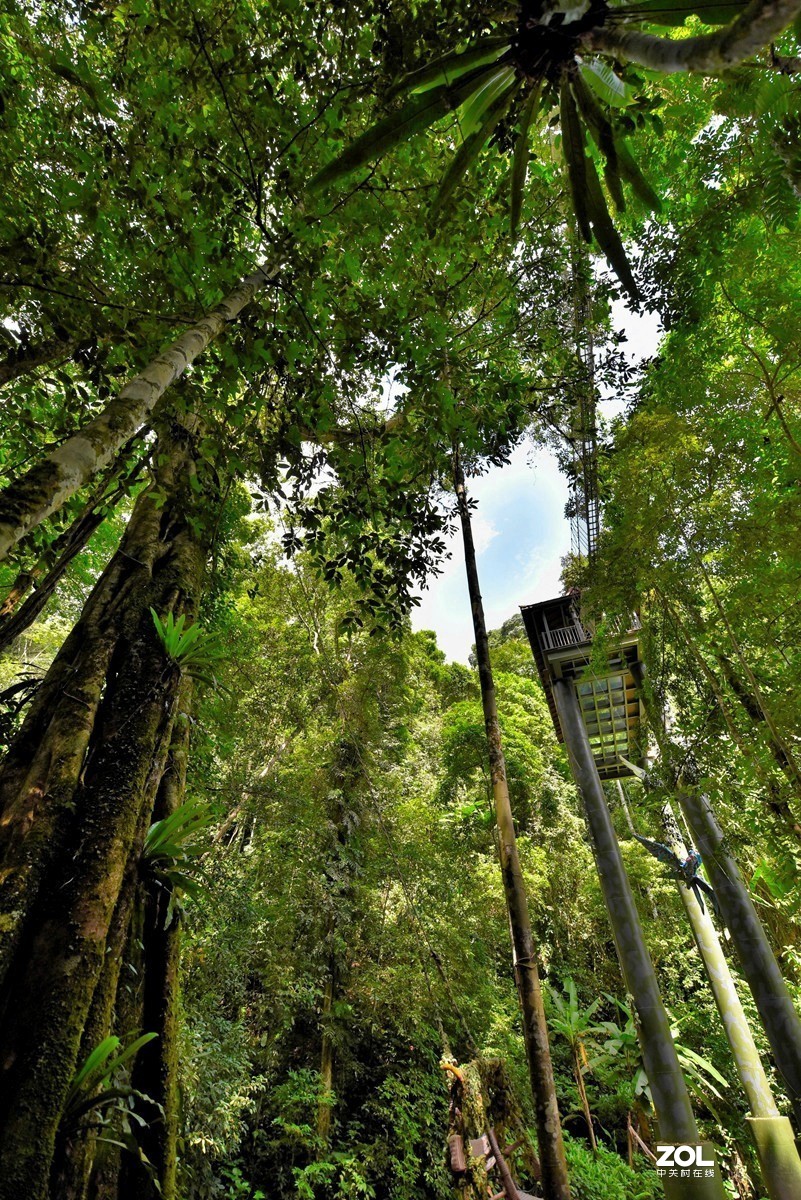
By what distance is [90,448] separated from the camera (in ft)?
5.28

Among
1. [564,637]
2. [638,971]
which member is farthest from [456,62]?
[638,971]

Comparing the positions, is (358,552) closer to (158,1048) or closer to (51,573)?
(51,573)

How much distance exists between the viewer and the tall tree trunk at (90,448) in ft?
4.45

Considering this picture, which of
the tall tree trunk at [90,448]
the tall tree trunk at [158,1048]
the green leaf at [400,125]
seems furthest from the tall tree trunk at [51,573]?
the green leaf at [400,125]

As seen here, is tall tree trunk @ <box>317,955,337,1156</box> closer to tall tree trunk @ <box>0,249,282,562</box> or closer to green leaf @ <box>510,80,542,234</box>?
tall tree trunk @ <box>0,249,282,562</box>

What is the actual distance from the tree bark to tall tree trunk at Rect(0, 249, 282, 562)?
1629mm

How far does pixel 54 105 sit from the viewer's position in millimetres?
3578

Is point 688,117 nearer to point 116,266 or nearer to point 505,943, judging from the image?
point 116,266

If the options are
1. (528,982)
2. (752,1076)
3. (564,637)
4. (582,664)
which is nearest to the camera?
(528,982)

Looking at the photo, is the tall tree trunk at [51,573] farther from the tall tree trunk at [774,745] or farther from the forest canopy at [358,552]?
the tall tree trunk at [774,745]

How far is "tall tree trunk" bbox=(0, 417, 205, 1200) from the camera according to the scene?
4.50 ft

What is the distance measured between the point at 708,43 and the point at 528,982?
4.24 meters

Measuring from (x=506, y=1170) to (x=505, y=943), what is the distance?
25.0 feet

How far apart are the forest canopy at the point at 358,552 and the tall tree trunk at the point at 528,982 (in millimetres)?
31
